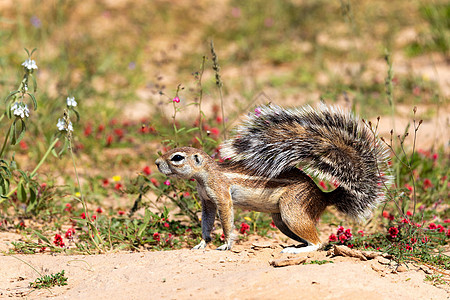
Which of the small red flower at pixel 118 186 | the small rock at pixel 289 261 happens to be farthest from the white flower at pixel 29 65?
the small rock at pixel 289 261

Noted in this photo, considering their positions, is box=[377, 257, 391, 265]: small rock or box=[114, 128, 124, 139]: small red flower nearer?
box=[377, 257, 391, 265]: small rock

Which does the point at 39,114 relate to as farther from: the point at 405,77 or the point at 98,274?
the point at 405,77

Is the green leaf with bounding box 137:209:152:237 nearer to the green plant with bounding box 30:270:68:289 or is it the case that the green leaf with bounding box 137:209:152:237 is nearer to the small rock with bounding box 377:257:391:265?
the green plant with bounding box 30:270:68:289

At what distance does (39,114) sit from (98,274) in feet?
13.4

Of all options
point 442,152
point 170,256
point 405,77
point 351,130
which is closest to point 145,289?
point 170,256

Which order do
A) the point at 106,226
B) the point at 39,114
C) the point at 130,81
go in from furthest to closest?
the point at 130,81 < the point at 39,114 < the point at 106,226

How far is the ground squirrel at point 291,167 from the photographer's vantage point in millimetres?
4641

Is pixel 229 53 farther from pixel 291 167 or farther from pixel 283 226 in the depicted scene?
pixel 291 167

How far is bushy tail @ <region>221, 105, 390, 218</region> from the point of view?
15.2ft

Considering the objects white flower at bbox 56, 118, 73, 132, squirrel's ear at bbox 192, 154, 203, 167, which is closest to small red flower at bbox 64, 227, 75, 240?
white flower at bbox 56, 118, 73, 132

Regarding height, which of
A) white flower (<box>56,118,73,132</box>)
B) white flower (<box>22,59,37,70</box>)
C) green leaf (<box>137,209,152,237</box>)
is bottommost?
green leaf (<box>137,209,152,237</box>)

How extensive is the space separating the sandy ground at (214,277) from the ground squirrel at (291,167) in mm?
363

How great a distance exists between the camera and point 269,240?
18.7 ft

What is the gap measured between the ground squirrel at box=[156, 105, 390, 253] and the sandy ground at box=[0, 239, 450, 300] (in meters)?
0.36
